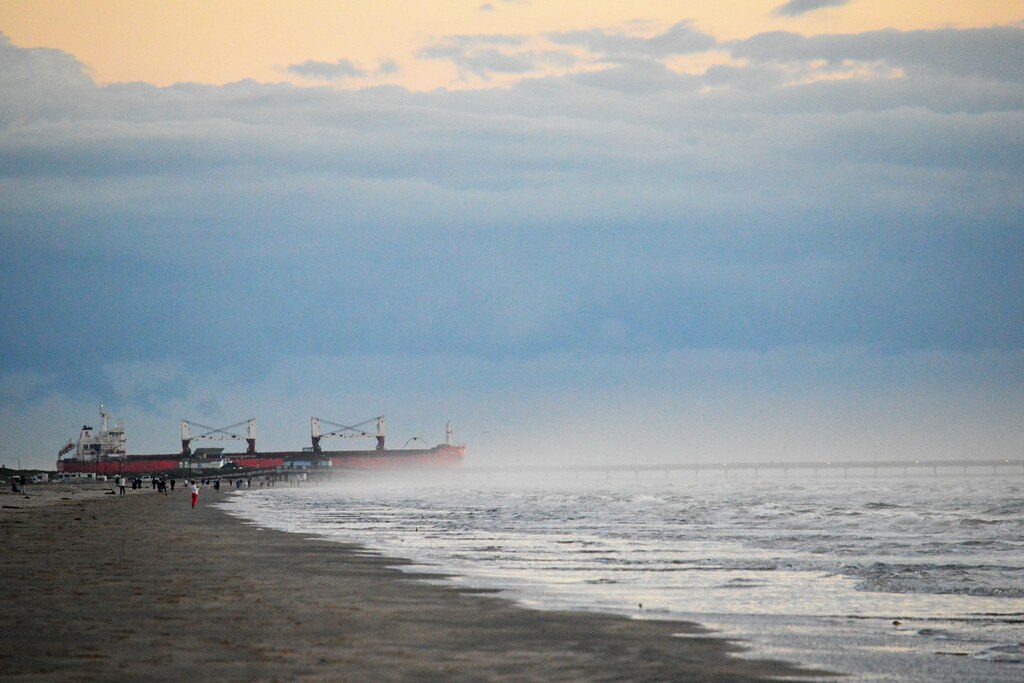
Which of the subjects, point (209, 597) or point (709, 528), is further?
point (709, 528)

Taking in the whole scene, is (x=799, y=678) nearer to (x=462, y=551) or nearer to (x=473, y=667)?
(x=473, y=667)

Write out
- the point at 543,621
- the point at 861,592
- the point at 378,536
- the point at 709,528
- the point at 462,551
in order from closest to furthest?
the point at 543,621, the point at 861,592, the point at 462,551, the point at 378,536, the point at 709,528

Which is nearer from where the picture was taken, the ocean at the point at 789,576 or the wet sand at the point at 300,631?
the wet sand at the point at 300,631

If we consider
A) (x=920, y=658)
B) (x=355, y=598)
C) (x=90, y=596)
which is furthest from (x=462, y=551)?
(x=920, y=658)

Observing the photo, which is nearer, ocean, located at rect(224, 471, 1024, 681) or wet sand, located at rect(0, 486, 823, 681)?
wet sand, located at rect(0, 486, 823, 681)

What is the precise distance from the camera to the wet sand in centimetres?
1338

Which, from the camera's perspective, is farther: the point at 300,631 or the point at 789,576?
the point at 789,576

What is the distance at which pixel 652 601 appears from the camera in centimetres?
2112

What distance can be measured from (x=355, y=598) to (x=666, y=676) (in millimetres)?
9001

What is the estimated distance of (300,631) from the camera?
16359 millimetres

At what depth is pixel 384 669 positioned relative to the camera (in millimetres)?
13344

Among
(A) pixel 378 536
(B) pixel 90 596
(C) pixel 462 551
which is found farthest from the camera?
(A) pixel 378 536

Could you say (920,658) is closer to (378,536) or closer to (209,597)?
(209,597)

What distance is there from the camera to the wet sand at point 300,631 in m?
13.4
